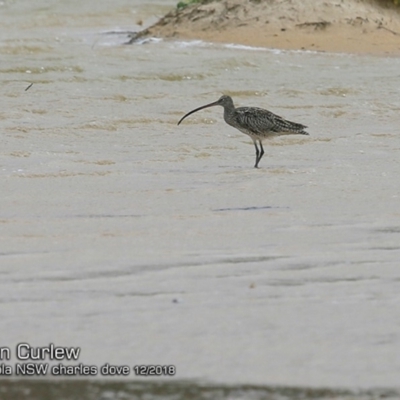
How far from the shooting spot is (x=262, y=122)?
11.7 meters

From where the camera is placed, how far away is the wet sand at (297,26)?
19531 millimetres

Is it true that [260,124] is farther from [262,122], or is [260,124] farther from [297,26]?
[297,26]

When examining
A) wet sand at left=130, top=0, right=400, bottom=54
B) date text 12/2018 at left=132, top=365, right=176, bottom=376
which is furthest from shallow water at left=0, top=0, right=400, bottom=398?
wet sand at left=130, top=0, right=400, bottom=54

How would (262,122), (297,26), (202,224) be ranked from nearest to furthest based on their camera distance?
(202,224) < (262,122) < (297,26)

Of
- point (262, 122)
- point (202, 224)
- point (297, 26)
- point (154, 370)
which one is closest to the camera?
point (154, 370)

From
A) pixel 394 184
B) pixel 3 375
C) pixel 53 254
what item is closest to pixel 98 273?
pixel 53 254

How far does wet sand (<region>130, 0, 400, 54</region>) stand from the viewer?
19.5 metres

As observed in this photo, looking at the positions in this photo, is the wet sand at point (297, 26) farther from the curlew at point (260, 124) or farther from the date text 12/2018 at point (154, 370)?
the date text 12/2018 at point (154, 370)

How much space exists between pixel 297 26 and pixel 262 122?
27.8 feet

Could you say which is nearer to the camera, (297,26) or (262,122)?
(262,122)

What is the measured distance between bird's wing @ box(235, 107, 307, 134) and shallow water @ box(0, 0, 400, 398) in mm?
283

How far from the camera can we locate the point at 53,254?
22.8 ft

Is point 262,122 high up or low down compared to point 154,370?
down

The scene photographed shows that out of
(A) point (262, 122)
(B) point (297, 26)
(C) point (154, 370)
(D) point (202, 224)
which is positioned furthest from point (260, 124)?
(B) point (297, 26)
